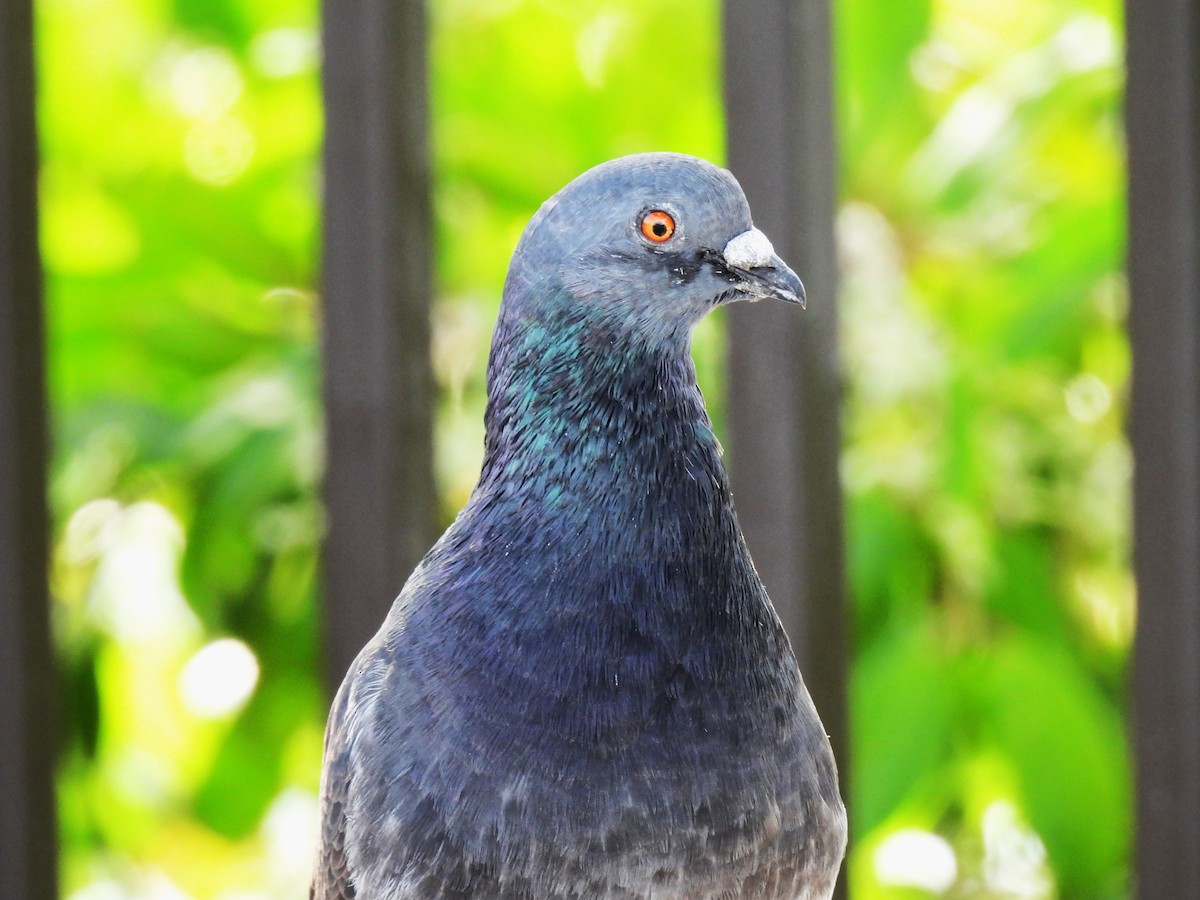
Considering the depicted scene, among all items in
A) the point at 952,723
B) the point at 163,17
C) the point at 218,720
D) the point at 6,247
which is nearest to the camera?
the point at 6,247

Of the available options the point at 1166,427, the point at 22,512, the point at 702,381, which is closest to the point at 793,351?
the point at 1166,427

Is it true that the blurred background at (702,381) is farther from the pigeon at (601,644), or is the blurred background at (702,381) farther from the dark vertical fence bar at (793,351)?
the pigeon at (601,644)

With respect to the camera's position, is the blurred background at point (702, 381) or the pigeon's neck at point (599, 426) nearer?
the pigeon's neck at point (599, 426)

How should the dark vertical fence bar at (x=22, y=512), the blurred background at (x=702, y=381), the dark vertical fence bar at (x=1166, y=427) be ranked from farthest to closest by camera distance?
the blurred background at (x=702, y=381) < the dark vertical fence bar at (x=22, y=512) < the dark vertical fence bar at (x=1166, y=427)

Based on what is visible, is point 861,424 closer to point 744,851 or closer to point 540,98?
point 540,98

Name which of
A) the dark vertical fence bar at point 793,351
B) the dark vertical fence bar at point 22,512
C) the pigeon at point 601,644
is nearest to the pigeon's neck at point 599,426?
the pigeon at point 601,644

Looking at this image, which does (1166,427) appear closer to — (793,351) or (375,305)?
(793,351)

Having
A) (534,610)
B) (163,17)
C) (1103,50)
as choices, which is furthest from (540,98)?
(534,610)
